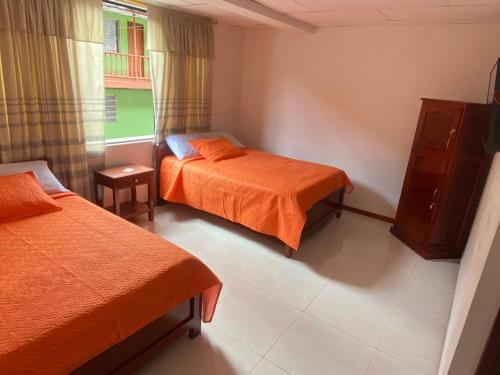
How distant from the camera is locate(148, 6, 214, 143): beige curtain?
3248 millimetres

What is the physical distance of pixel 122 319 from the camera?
4.34 feet

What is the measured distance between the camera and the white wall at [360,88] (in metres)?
3.01

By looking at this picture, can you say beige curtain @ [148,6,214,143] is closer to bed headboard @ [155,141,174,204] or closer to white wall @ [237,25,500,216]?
bed headboard @ [155,141,174,204]

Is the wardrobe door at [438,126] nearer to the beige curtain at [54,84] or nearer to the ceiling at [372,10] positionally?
the ceiling at [372,10]

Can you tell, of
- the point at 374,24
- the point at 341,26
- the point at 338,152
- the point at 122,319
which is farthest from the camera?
the point at 338,152

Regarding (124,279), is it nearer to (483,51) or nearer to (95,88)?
(95,88)

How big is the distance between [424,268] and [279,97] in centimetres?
257

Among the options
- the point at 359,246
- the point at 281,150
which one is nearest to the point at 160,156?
the point at 281,150

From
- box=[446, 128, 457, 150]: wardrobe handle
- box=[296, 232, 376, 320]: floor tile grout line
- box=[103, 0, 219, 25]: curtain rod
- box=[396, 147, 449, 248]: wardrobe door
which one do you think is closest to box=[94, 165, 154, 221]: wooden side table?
box=[103, 0, 219, 25]: curtain rod

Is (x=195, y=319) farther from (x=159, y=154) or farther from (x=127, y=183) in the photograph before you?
(x=159, y=154)

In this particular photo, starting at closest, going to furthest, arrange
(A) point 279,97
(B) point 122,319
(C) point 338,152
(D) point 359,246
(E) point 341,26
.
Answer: (B) point 122,319 → (D) point 359,246 → (E) point 341,26 → (C) point 338,152 → (A) point 279,97

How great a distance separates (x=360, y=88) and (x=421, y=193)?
1.33m

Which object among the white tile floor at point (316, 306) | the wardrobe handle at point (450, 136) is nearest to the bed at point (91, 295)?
the white tile floor at point (316, 306)

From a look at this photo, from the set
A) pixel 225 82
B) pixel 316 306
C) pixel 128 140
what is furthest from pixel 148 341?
pixel 225 82
